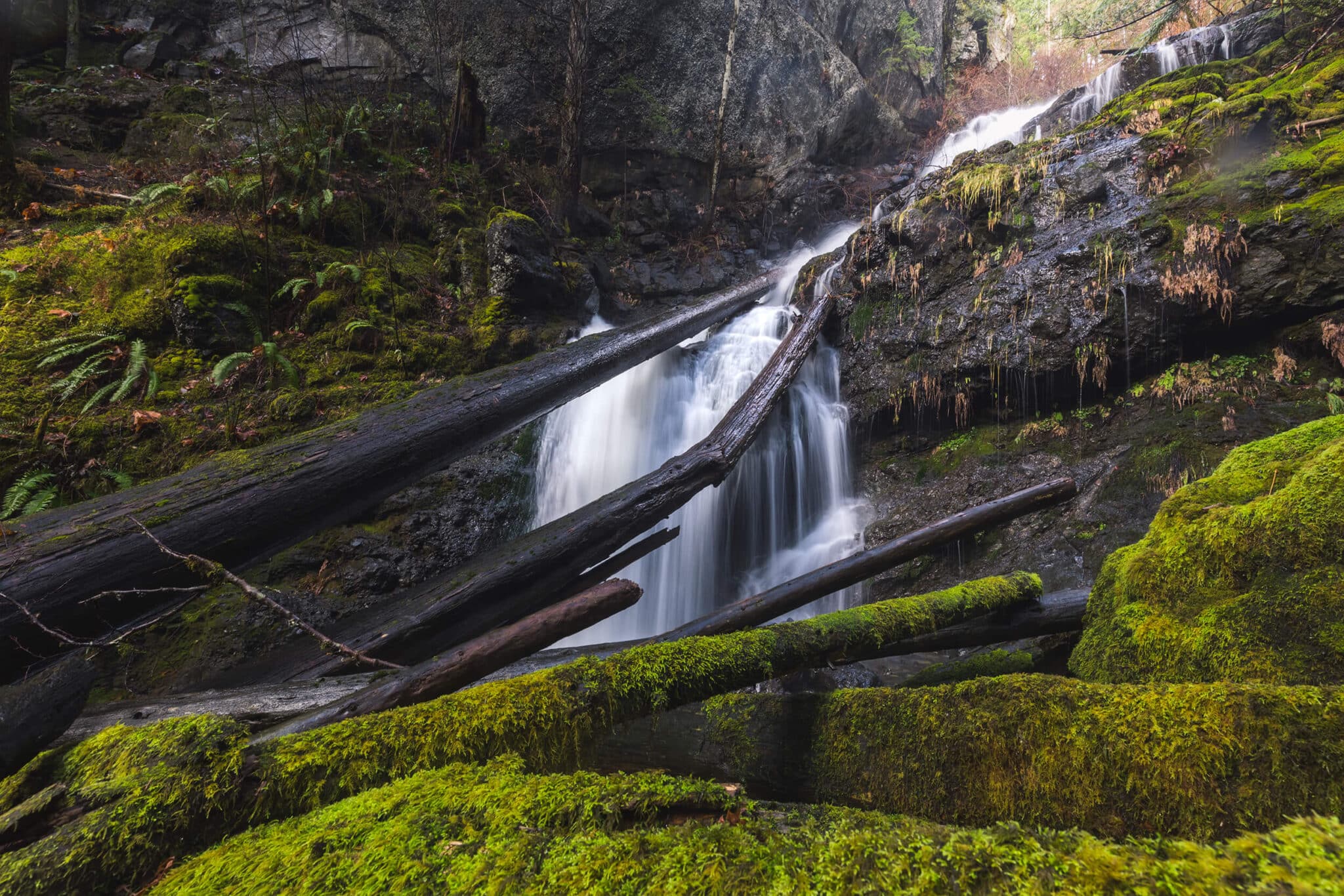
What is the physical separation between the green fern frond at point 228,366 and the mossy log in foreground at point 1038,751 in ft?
19.7

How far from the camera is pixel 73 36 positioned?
36.4ft

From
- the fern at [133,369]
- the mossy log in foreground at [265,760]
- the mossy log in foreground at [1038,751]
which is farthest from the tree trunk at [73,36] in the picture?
the mossy log in foreground at [1038,751]

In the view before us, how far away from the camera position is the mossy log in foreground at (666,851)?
69 cm

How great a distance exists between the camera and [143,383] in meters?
5.52

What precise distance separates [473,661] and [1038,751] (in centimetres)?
213

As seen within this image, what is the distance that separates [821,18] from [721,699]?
18849 mm

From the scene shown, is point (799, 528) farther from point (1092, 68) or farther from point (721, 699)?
point (1092, 68)

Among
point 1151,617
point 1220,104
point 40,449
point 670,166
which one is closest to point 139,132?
point 40,449

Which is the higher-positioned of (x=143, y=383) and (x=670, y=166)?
(x=670, y=166)

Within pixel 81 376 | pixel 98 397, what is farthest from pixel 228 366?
pixel 81 376

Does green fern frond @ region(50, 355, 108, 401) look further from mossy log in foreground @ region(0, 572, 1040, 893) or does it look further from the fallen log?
mossy log in foreground @ region(0, 572, 1040, 893)

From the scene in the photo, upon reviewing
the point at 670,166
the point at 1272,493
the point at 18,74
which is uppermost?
the point at 18,74

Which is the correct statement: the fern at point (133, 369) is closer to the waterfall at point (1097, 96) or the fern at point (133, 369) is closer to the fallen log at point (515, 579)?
the fallen log at point (515, 579)

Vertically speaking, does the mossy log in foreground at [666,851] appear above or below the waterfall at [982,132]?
below
